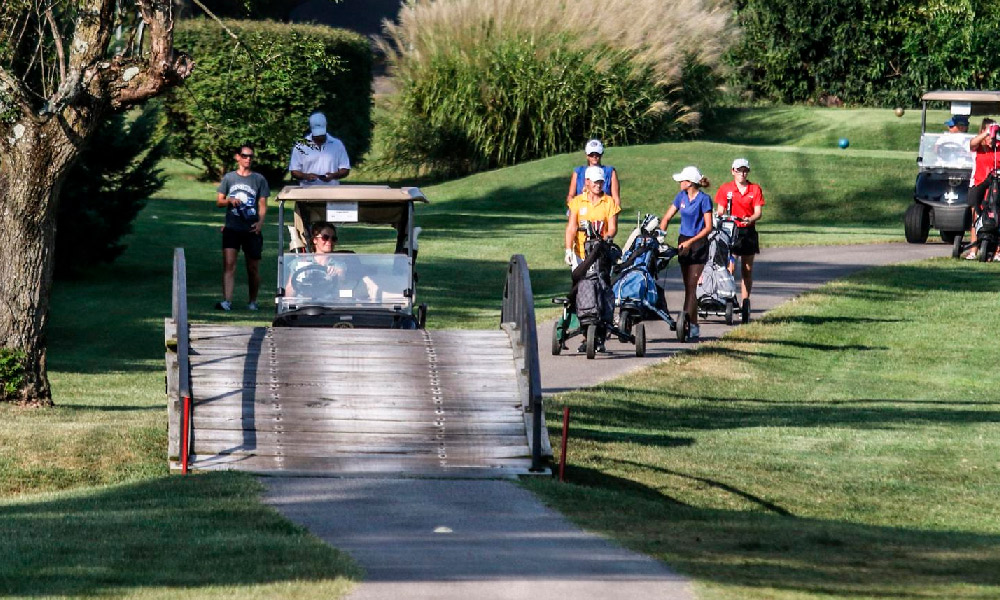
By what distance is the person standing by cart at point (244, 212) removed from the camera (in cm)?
1780

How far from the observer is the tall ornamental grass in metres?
38.1

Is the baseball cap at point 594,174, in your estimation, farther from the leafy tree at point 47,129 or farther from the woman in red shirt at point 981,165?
the woman in red shirt at point 981,165

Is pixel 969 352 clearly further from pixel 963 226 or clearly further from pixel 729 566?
pixel 729 566

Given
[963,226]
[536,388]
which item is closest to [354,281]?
[536,388]

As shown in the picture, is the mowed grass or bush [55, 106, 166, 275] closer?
the mowed grass

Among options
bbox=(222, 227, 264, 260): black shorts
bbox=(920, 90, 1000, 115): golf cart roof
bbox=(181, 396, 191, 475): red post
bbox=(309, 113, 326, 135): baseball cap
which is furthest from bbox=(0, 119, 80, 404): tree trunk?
bbox=(920, 90, 1000, 115): golf cart roof

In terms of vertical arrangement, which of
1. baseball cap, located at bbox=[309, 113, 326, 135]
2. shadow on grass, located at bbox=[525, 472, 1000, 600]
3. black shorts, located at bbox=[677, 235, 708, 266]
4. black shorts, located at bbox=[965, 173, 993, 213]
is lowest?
shadow on grass, located at bbox=[525, 472, 1000, 600]

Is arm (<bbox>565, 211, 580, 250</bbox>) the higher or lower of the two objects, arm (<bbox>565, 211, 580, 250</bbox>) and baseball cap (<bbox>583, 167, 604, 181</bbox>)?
the lower

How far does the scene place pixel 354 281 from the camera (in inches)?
482

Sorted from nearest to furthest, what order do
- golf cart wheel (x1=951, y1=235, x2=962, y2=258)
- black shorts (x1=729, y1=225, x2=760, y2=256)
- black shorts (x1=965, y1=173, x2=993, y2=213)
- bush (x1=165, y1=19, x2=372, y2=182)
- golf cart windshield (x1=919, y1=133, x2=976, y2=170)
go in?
black shorts (x1=729, y1=225, x2=760, y2=256), black shorts (x1=965, y1=173, x2=993, y2=213), golf cart wheel (x1=951, y1=235, x2=962, y2=258), golf cart windshield (x1=919, y1=133, x2=976, y2=170), bush (x1=165, y1=19, x2=372, y2=182)

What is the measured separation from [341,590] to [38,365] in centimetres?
674

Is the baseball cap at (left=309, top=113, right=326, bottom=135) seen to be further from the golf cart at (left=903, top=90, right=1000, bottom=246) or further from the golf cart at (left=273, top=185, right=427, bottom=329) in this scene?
the golf cart at (left=903, top=90, right=1000, bottom=246)

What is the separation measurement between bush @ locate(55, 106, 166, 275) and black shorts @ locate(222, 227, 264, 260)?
464 centimetres

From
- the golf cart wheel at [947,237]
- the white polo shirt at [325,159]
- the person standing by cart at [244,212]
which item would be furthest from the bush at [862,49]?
the white polo shirt at [325,159]
